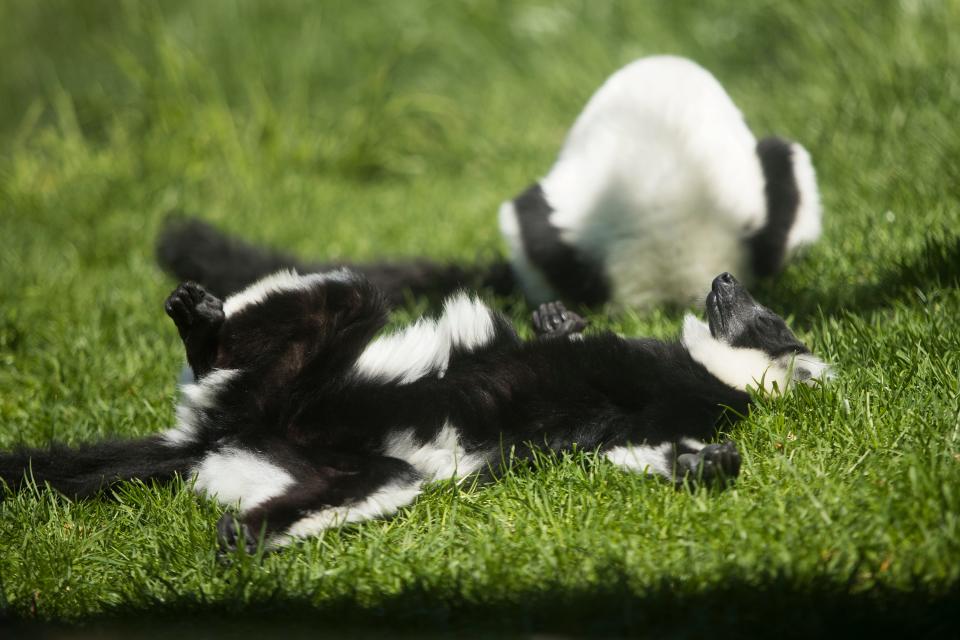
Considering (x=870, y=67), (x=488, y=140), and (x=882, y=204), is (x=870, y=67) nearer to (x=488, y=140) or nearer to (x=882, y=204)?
(x=882, y=204)

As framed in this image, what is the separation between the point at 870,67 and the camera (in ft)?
20.0

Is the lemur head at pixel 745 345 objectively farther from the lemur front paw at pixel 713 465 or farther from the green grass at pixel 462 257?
the lemur front paw at pixel 713 465

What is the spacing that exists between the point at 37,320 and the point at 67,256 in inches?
45.0

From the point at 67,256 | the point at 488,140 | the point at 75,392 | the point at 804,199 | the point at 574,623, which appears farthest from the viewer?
the point at 488,140

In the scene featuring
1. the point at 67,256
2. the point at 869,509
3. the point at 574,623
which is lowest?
the point at 67,256

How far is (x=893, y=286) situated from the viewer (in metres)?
3.88

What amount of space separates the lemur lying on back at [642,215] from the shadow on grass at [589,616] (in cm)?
213

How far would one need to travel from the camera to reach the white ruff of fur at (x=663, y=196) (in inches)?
163

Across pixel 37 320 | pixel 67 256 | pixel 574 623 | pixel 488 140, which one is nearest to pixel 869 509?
pixel 574 623

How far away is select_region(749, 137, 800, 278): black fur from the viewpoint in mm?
4234

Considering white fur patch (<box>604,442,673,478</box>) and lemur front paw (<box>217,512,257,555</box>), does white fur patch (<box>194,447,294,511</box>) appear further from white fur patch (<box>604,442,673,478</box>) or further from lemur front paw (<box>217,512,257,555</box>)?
white fur patch (<box>604,442,673,478</box>)

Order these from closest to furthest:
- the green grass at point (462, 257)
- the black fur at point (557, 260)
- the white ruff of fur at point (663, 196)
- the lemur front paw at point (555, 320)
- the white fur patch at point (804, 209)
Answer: the green grass at point (462, 257) → the lemur front paw at point (555, 320) → the white ruff of fur at point (663, 196) → the black fur at point (557, 260) → the white fur patch at point (804, 209)

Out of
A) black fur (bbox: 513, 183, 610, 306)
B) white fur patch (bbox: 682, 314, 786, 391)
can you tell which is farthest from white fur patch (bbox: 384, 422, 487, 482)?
black fur (bbox: 513, 183, 610, 306)

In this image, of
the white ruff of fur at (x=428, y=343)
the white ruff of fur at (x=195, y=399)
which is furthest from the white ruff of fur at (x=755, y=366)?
the white ruff of fur at (x=195, y=399)
